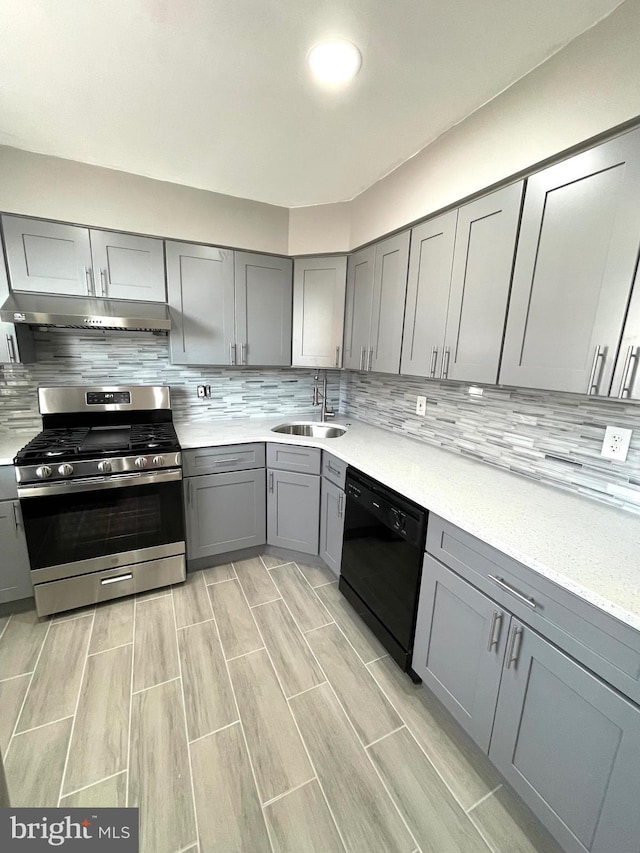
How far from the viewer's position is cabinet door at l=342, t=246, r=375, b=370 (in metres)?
2.28

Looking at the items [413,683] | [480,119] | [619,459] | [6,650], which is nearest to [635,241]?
[619,459]

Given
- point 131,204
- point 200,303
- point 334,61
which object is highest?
point 334,61

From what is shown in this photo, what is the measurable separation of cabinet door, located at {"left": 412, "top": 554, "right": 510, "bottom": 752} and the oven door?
1526mm

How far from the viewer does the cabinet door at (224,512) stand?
223 centimetres

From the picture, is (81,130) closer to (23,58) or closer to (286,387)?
(23,58)

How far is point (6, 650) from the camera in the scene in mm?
1719

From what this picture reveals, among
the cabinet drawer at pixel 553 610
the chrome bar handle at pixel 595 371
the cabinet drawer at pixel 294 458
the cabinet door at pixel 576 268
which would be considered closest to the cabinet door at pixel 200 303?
the cabinet drawer at pixel 294 458

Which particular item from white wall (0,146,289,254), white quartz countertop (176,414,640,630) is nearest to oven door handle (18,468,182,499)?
white quartz countertop (176,414,640,630)

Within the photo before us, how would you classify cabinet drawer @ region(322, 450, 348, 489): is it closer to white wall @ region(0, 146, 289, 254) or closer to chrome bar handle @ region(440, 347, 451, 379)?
chrome bar handle @ region(440, 347, 451, 379)

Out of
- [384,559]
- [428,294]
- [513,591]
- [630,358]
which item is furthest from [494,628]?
[428,294]

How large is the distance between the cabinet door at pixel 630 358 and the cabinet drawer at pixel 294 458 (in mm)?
1531

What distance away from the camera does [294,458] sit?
231cm

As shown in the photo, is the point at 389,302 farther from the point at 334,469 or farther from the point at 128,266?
the point at 128,266

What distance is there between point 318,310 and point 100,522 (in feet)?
6.59
